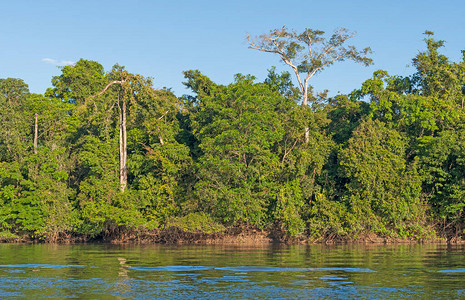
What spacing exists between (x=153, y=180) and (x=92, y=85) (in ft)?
59.6

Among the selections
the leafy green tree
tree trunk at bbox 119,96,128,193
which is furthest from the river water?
tree trunk at bbox 119,96,128,193

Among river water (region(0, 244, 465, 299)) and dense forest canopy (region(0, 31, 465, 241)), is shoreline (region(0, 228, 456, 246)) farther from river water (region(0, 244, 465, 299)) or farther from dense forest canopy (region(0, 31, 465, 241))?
river water (region(0, 244, 465, 299))

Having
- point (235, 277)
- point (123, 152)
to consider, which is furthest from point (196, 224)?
point (235, 277)

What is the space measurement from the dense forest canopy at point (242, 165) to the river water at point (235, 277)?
1400 centimetres

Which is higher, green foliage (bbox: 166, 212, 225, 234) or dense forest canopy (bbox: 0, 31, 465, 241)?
dense forest canopy (bbox: 0, 31, 465, 241)

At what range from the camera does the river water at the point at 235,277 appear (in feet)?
55.2

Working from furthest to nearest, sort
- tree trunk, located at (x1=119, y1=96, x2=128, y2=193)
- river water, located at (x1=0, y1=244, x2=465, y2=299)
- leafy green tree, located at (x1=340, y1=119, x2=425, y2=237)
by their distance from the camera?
tree trunk, located at (x1=119, y1=96, x2=128, y2=193) < leafy green tree, located at (x1=340, y1=119, x2=425, y2=237) < river water, located at (x1=0, y1=244, x2=465, y2=299)

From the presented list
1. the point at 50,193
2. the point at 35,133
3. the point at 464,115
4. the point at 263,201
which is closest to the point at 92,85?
the point at 35,133

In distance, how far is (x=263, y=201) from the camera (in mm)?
43219

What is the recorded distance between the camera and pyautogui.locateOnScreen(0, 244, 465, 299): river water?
16.8 meters

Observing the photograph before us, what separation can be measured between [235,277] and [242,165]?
23.3 meters

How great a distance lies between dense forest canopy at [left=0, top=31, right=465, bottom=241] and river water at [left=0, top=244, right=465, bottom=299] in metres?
14.0

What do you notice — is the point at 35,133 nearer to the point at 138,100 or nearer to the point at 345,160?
the point at 138,100

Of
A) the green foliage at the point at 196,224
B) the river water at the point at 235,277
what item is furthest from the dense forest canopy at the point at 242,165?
the river water at the point at 235,277
